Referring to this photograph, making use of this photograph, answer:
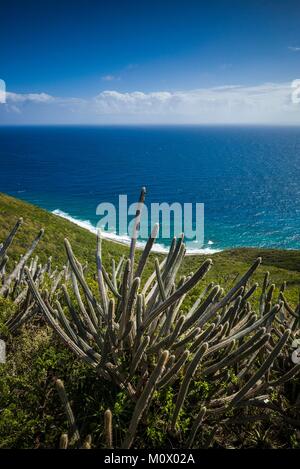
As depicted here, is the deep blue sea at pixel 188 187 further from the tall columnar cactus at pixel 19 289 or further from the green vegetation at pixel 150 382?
the green vegetation at pixel 150 382

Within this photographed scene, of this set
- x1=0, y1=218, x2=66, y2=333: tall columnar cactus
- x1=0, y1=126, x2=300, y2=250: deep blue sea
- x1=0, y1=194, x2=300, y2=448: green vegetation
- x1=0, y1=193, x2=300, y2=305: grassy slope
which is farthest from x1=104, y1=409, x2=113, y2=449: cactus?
x1=0, y1=126, x2=300, y2=250: deep blue sea

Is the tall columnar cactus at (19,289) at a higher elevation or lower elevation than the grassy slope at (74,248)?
higher

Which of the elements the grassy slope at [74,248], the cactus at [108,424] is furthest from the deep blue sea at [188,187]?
the cactus at [108,424]

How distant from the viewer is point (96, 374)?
3908 millimetres

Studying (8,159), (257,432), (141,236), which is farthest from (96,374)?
(8,159)

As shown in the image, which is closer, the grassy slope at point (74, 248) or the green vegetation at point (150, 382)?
the green vegetation at point (150, 382)

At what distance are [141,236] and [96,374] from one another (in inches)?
2721

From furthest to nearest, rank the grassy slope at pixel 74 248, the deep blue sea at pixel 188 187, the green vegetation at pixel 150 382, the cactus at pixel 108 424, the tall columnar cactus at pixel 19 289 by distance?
the deep blue sea at pixel 188 187 < the grassy slope at pixel 74 248 < the tall columnar cactus at pixel 19 289 < the green vegetation at pixel 150 382 < the cactus at pixel 108 424

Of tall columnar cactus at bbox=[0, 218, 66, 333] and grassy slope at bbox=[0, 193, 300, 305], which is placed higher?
tall columnar cactus at bbox=[0, 218, 66, 333]

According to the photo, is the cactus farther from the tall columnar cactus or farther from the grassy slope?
the grassy slope

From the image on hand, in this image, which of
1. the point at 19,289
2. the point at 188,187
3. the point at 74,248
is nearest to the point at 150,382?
the point at 19,289

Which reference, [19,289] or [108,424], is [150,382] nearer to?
[108,424]
